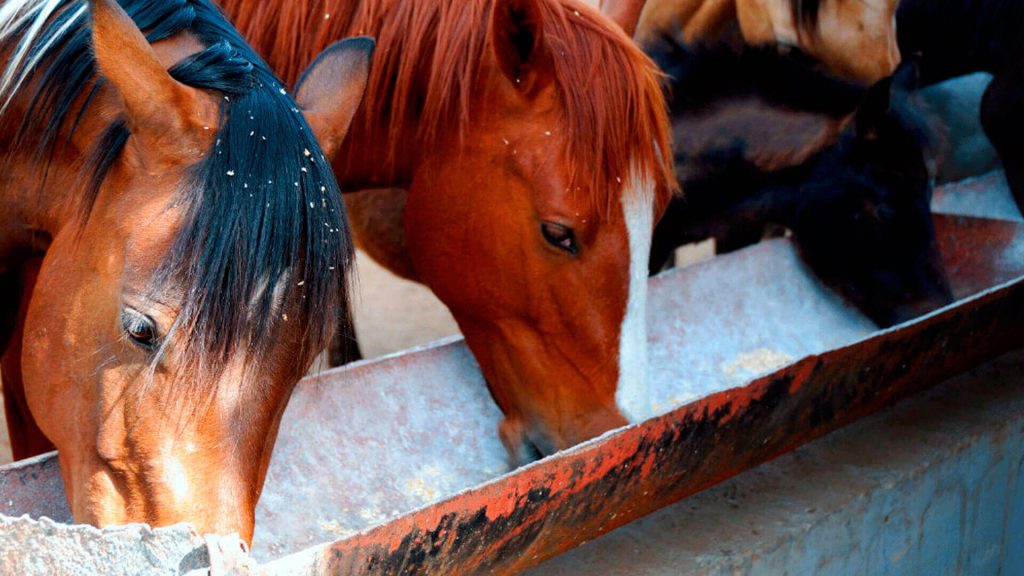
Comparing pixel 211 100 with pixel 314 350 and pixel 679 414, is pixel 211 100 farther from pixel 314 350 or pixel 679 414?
pixel 679 414

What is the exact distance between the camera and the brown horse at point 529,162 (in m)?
2.03

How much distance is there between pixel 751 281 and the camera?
306 centimetres

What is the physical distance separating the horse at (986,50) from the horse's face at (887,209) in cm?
55

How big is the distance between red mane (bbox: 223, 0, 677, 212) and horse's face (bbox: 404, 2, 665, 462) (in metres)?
0.04

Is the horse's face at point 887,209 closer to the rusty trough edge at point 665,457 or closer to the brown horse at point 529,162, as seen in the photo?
the rusty trough edge at point 665,457

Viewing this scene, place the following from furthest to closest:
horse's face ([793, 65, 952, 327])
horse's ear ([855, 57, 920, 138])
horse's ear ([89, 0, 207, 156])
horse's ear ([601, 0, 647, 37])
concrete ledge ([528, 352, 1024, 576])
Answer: horse's face ([793, 65, 952, 327])
horse's ear ([855, 57, 920, 138])
horse's ear ([601, 0, 647, 37])
concrete ledge ([528, 352, 1024, 576])
horse's ear ([89, 0, 207, 156])

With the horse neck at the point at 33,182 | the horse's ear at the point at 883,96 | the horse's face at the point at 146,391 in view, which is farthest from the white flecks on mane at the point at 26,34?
the horse's ear at the point at 883,96

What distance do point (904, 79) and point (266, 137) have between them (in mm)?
2304

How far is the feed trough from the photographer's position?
4.56ft

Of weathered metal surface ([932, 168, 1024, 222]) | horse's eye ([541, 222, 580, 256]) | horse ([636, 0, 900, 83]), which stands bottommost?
weathered metal surface ([932, 168, 1024, 222])

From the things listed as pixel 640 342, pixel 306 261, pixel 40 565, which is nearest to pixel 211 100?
pixel 306 261

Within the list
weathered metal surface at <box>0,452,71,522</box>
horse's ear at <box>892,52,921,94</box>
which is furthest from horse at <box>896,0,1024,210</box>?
weathered metal surface at <box>0,452,71,522</box>

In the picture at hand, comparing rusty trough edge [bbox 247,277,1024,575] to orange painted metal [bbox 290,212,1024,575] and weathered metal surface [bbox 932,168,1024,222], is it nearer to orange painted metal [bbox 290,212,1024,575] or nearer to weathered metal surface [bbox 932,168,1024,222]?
orange painted metal [bbox 290,212,1024,575]

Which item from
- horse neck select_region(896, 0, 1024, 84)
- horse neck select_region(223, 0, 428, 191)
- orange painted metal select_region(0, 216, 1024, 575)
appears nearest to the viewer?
orange painted metal select_region(0, 216, 1024, 575)
